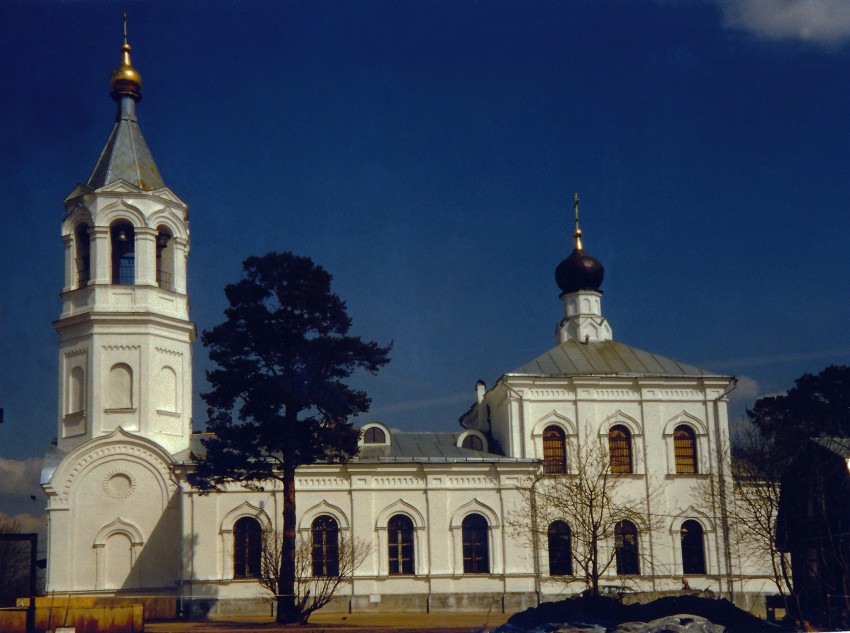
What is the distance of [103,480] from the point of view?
1141 inches

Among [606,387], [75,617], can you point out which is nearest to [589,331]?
[606,387]

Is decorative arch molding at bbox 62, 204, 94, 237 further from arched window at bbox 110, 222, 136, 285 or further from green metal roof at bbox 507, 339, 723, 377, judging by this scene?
green metal roof at bbox 507, 339, 723, 377

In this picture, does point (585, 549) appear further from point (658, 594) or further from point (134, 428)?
point (134, 428)

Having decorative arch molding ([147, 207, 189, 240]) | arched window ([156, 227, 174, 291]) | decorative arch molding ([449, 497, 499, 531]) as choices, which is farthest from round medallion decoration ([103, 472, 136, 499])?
decorative arch molding ([449, 497, 499, 531])

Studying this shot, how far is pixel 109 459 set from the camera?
29.0m

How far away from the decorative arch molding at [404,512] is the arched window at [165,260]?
312 inches

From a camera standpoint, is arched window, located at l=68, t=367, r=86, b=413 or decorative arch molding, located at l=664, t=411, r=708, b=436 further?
decorative arch molding, located at l=664, t=411, r=708, b=436

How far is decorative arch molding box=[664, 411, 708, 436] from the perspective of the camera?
105 feet

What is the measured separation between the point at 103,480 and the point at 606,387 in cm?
1343

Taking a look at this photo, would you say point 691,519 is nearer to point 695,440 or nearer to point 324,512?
point 695,440

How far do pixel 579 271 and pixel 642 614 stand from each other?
17078 millimetres

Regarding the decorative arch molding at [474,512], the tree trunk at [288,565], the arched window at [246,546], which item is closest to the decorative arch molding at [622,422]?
the decorative arch molding at [474,512]

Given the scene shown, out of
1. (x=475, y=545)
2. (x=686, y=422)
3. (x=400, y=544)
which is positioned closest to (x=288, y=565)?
(x=400, y=544)

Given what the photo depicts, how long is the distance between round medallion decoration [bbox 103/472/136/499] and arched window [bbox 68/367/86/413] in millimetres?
2112
